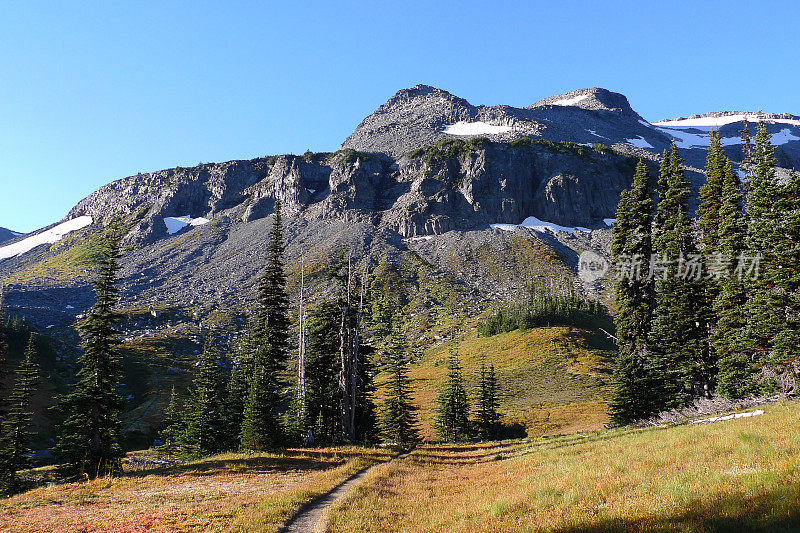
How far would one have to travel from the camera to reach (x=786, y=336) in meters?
26.7

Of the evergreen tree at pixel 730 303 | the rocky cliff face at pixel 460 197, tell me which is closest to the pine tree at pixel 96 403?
the evergreen tree at pixel 730 303

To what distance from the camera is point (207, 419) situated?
1355 inches

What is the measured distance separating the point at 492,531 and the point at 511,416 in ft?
138

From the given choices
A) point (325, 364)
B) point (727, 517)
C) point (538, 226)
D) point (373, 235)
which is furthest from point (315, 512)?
point (538, 226)

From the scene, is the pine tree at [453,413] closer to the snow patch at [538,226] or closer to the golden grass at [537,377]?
the golden grass at [537,377]

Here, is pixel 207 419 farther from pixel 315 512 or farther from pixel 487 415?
pixel 487 415

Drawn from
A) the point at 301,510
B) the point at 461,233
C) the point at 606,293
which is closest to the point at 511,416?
the point at 301,510

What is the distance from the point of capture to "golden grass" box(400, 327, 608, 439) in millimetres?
45094

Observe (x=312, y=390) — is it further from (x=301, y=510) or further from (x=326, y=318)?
(x=301, y=510)

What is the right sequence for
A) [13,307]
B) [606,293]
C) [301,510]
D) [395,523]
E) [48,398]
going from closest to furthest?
[395,523] < [301,510] < [48,398] < [13,307] < [606,293]

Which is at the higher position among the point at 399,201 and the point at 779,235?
the point at 399,201

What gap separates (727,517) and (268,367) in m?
32.7

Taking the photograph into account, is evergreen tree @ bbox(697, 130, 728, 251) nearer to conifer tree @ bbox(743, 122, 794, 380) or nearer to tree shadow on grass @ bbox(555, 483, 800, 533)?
conifer tree @ bbox(743, 122, 794, 380)

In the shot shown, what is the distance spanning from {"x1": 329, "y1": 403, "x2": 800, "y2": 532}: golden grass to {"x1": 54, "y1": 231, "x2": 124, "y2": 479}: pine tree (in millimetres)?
19523
